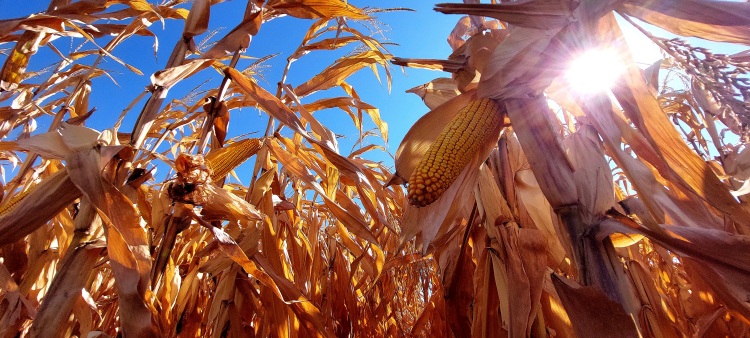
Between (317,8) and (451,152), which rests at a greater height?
(317,8)

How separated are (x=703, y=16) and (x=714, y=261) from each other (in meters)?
0.55

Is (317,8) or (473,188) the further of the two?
(317,8)

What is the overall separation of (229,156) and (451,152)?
1092mm

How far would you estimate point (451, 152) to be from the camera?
101 centimetres

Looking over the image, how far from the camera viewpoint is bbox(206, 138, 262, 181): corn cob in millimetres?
1632

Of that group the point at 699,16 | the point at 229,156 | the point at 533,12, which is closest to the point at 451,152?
the point at 533,12

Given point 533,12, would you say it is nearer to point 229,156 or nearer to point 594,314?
point 594,314

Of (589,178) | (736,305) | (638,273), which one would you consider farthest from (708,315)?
(589,178)

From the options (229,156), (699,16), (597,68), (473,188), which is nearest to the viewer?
(699,16)

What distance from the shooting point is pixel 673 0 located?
97 centimetres

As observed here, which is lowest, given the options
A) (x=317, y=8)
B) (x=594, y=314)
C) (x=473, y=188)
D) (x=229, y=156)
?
(x=594, y=314)

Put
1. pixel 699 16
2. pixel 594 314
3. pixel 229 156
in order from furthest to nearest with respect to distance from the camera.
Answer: pixel 229 156 < pixel 699 16 < pixel 594 314

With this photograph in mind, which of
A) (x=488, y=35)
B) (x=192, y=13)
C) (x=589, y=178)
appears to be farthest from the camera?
(x=192, y=13)

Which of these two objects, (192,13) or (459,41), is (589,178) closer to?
(459,41)
